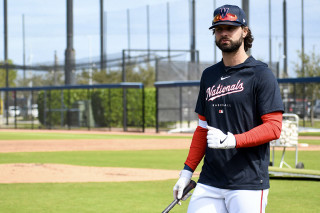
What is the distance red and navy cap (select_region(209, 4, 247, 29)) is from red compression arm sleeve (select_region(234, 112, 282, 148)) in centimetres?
68

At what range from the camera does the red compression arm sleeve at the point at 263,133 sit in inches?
154

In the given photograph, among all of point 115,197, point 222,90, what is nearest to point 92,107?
point 115,197

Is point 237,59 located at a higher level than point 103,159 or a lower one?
higher

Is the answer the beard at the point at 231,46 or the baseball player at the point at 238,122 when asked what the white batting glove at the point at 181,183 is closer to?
the baseball player at the point at 238,122

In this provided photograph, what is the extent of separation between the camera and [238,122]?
407cm

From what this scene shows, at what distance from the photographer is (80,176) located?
13133 mm

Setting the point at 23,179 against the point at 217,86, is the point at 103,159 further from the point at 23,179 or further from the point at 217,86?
the point at 217,86

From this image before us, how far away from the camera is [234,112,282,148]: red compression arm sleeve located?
392 centimetres

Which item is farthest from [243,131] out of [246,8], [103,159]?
[246,8]

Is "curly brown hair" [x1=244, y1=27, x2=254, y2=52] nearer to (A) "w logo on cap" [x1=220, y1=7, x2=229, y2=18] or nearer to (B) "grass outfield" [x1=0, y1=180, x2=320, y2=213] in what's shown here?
(A) "w logo on cap" [x1=220, y1=7, x2=229, y2=18]

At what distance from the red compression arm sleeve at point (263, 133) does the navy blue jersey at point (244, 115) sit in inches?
2.1

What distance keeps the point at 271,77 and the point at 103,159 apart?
13.8 metres

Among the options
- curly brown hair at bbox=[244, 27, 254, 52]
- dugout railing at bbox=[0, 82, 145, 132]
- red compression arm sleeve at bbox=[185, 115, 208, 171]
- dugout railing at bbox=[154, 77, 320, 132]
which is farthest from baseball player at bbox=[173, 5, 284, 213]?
dugout railing at bbox=[0, 82, 145, 132]

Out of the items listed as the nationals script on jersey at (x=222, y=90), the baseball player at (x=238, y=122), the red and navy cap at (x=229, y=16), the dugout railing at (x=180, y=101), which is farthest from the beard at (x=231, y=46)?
the dugout railing at (x=180, y=101)
